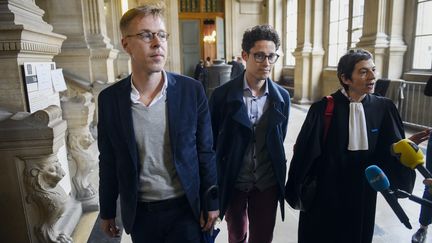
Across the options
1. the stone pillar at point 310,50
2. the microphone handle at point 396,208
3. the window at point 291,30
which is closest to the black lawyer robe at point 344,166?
the microphone handle at point 396,208

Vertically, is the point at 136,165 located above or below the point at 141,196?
above

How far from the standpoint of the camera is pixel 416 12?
7.22 meters

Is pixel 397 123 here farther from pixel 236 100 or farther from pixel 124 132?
pixel 124 132

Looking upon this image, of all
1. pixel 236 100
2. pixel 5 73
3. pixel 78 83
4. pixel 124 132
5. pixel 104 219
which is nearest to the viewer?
pixel 124 132

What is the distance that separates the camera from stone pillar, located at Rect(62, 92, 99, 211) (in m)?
3.33

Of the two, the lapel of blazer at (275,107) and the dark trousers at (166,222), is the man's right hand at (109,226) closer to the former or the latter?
→ the dark trousers at (166,222)

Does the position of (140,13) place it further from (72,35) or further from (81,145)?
(72,35)

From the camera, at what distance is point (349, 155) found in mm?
1990

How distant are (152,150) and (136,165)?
0.31ft

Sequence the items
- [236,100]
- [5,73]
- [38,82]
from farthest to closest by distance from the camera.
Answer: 1. [38,82]
2. [5,73]
3. [236,100]

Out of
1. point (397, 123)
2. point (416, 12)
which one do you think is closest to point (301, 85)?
point (416, 12)

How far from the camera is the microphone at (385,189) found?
1.22 metres

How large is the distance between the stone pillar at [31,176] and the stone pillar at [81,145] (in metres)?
1.25

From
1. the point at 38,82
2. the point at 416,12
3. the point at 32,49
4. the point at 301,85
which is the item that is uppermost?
the point at 416,12
